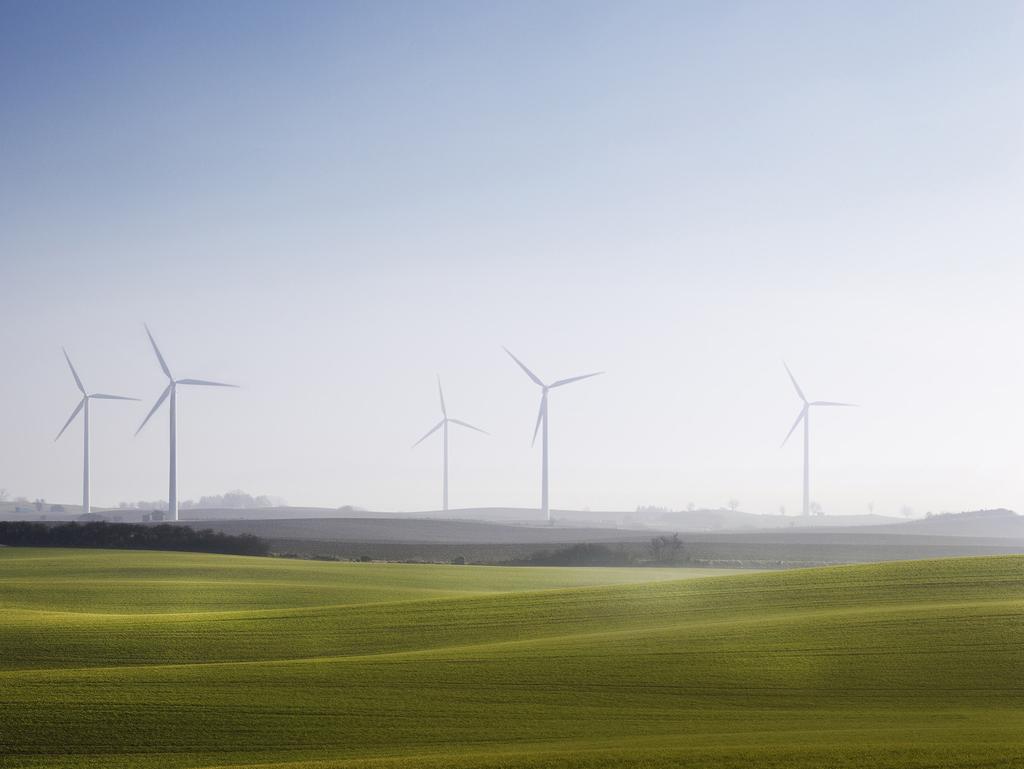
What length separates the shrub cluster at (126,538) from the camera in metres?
69.4

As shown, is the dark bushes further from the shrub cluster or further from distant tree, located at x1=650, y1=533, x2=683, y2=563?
the shrub cluster

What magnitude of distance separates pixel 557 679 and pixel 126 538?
54766 mm

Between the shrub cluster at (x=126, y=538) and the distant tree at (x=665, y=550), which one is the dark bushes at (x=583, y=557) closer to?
the distant tree at (x=665, y=550)

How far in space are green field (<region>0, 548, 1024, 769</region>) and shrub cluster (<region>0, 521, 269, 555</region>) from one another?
116 feet

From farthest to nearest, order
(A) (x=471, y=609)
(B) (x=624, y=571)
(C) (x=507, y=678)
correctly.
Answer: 1. (B) (x=624, y=571)
2. (A) (x=471, y=609)
3. (C) (x=507, y=678)

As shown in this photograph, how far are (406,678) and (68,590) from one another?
2249cm

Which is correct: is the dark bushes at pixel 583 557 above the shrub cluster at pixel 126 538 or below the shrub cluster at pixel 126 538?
below

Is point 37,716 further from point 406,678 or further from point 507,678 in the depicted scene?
point 507,678

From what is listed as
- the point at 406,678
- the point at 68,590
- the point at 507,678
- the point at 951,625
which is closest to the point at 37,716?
the point at 406,678

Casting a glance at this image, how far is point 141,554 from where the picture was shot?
198 ft

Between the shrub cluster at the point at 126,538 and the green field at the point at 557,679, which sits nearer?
the green field at the point at 557,679

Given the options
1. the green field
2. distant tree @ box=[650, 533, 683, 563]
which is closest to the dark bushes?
distant tree @ box=[650, 533, 683, 563]

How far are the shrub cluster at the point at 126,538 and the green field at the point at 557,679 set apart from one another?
35298 mm

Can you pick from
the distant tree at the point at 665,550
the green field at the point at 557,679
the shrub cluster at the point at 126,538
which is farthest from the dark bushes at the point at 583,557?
the green field at the point at 557,679
